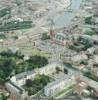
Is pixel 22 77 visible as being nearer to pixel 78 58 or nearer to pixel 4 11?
pixel 78 58

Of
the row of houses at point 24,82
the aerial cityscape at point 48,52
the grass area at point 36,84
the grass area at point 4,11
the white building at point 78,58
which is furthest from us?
the grass area at point 4,11

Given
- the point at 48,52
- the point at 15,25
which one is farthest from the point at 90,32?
the point at 15,25

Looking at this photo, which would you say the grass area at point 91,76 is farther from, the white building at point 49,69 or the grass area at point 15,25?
the grass area at point 15,25

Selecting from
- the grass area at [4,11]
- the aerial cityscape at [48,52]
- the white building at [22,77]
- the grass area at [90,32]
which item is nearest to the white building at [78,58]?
the aerial cityscape at [48,52]

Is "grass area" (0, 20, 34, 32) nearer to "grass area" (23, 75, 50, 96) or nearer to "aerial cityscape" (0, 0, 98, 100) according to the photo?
"aerial cityscape" (0, 0, 98, 100)

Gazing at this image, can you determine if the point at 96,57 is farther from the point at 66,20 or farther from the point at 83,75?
the point at 66,20

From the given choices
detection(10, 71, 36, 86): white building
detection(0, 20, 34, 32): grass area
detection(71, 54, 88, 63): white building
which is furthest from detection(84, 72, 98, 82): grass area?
detection(0, 20, 34, 32): grass area

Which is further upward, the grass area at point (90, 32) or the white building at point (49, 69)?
the grass area at point (90, 32)

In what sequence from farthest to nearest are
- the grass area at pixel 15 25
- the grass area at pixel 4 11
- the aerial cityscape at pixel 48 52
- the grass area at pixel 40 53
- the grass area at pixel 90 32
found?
1. the grass area at pixel 4 11
2. the grass area at pixel 15 25
3. the grass area at pixel 90 32
4. the grass area at pixel 40 53
5. the aerial cityscape at pixel 48 52
